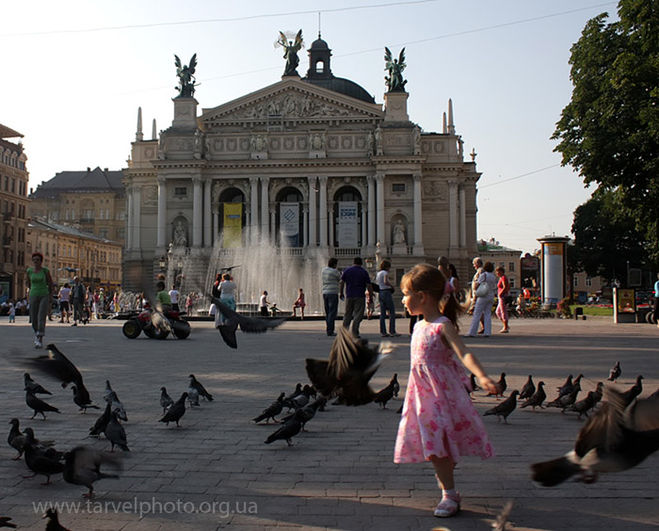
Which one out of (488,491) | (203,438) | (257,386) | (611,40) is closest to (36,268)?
(257,386)

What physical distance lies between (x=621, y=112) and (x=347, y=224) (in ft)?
125

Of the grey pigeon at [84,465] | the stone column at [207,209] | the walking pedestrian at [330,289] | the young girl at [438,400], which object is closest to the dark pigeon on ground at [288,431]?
the young girl at [438,400]

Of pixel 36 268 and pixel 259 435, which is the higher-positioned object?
pixel 36 268

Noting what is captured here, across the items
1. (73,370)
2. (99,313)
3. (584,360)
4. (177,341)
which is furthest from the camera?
(99,313)

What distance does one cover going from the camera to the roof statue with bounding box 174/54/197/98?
68000 mm

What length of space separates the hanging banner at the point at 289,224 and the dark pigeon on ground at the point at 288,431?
2282 inches

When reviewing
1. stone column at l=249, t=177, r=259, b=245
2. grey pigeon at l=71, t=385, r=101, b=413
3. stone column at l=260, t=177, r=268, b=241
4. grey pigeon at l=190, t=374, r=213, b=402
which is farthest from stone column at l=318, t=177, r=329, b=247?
grey pigeon at l=71, t=385, r=101, b=413

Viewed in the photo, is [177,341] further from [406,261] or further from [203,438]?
[406,261]

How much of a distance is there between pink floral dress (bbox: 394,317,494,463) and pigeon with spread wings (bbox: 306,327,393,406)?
25cm

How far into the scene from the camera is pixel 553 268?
38.0 metres

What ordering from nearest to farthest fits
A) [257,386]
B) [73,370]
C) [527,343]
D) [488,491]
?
[488,491]
[73,370]
[257,386]
[527,343]

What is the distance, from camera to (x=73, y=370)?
17.8 ft

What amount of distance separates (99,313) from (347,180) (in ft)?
102

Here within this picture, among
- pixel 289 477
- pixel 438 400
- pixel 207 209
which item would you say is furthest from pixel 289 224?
pixel 438 400
